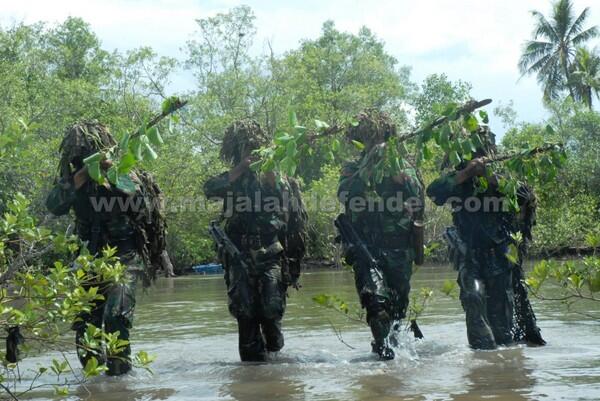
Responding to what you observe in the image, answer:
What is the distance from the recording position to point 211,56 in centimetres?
5725

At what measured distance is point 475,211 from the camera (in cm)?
1002

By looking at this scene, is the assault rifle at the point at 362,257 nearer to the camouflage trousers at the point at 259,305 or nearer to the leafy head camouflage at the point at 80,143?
the camouflage trousers at the point at 259,305

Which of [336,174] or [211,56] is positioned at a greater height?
[211,56]

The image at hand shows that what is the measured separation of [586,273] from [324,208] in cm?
3772

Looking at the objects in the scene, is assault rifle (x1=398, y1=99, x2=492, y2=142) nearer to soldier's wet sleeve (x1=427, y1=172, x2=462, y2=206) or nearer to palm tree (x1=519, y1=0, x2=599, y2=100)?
soldier's wet sleeve (x1=427, y1=172, x2=462, y2=206)

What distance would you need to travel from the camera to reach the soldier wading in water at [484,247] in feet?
32.2

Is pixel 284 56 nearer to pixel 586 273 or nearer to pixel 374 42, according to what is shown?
pixel 374 42

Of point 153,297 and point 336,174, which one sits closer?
point 153,297

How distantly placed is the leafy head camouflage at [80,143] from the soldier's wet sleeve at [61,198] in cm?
13

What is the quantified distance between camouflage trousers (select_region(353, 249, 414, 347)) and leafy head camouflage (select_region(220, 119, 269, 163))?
145cm

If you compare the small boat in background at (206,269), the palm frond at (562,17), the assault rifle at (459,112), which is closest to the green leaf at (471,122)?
the assault rifle at (459,112)

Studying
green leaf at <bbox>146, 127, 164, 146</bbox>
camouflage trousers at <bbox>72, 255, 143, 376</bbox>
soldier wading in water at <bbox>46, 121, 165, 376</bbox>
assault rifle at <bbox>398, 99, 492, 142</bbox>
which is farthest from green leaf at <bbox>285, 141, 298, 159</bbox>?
soldier wading in water at <bbox>46, 121, 165, 376</bbox>

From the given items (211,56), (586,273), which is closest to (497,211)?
(586,273)

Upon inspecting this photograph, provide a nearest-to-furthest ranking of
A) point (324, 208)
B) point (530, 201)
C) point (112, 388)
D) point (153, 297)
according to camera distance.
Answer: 1. point (112, 388)
2. point (530, 201)
3. point (153, 297)
4. point (324, 208)
